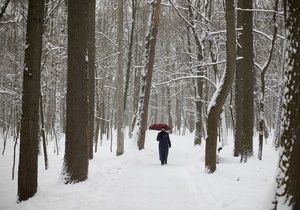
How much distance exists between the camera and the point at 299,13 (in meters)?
3.78

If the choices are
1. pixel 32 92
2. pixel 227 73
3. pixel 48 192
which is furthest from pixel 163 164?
pixel 32 92

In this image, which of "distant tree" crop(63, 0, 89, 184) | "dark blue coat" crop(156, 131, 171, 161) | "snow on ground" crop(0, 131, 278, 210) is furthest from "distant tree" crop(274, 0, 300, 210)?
"dark blue coat" crop(156, 131, 171, 161)

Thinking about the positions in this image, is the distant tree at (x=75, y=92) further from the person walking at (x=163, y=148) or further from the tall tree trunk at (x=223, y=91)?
the person walking at (x=163, y=148)

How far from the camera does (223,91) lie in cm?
860

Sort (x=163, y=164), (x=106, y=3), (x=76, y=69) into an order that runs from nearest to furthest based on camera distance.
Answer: (x=76, y=69) → (x=163, y=164) → (x=106, y=3)

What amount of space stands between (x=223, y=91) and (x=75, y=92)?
14.4 ft

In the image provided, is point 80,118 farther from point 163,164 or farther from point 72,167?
point 163,164

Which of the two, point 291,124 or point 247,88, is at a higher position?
point 247,88

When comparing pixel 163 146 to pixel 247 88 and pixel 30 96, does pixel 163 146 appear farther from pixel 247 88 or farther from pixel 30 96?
pixel 30 96

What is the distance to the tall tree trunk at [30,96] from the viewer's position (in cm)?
601

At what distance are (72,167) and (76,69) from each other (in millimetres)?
2625

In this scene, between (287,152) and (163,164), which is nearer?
(287,152)

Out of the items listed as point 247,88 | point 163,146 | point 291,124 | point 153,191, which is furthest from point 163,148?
point 291,124

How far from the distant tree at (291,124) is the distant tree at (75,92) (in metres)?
5.12
